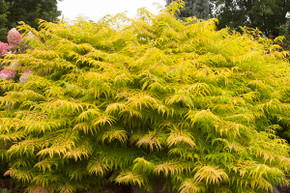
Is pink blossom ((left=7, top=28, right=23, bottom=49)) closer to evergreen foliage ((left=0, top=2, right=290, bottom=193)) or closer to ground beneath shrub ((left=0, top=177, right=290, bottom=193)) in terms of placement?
evergreen foliage ((left=0, top=2, right=290, bottom=193))

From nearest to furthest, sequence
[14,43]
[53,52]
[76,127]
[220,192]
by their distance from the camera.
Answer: [220,192]
[76,127]
[53,52]
[14,43]

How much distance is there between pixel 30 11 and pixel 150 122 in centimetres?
1669

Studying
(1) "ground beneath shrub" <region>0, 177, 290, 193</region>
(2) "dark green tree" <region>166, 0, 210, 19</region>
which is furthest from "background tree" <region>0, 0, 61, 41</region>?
(1) "ground beneath shrub" <region>0, 177, 290, 193</region>

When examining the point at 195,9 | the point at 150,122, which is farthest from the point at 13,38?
the point at 195,9

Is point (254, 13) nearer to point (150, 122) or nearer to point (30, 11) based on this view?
point (30, 11)

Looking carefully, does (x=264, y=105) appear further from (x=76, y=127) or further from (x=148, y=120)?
(x=76, y=127)

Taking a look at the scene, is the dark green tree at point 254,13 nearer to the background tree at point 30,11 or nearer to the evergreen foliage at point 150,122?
the background tree at point 30,11

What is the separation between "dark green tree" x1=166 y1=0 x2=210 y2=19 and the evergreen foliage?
4.75m

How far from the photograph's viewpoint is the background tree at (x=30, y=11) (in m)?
15.8

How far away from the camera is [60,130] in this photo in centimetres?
323

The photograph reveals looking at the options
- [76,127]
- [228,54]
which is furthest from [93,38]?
[228,54]

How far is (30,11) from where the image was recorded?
55.2ft

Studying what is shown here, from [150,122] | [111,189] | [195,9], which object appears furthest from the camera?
[195,9]

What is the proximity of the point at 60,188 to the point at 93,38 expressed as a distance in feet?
7.72
